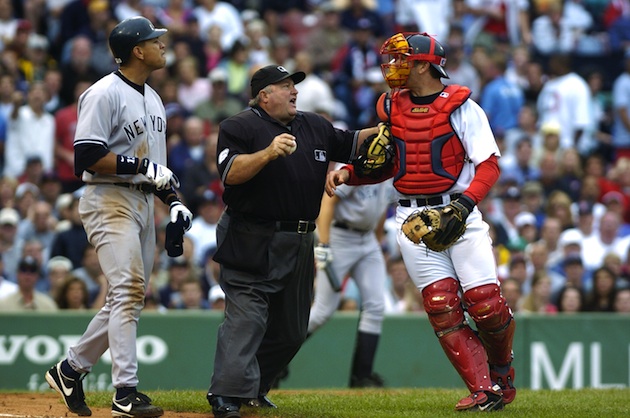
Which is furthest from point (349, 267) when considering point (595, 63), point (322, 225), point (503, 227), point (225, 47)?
point (595, 63)

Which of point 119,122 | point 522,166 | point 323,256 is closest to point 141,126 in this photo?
point 119,122

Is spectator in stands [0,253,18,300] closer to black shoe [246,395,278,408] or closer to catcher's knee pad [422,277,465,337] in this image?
black shoe [246,395,278,408]

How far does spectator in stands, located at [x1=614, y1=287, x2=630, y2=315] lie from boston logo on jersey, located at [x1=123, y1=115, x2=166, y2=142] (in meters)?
7.52

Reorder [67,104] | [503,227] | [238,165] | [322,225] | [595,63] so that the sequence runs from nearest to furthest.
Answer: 1. [238,165]
2. [322,225]
3. [503,227]
4. [67,104]
5. [595,63]

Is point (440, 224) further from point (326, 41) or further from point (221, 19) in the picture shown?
point (221, 19)

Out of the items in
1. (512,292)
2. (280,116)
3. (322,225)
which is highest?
(280,116)

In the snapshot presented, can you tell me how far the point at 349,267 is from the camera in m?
10.5

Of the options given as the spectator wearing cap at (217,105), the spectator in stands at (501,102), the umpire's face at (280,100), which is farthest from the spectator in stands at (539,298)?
the umpire's face at (280,100)

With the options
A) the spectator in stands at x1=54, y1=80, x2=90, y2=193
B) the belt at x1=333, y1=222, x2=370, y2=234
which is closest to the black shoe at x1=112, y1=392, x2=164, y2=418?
the belt at x1=333, y1=222, x2=370, y2=234

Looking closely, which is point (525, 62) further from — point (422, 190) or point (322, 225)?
point (422, 190)

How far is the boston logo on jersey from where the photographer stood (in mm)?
7141

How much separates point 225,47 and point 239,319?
11193mm

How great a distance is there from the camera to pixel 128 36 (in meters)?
7.18

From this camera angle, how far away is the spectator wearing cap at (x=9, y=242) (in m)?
13.4
